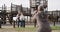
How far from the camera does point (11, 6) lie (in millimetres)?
34219

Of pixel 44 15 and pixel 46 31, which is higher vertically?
pixel 44 15

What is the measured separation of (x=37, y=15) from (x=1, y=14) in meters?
26.1

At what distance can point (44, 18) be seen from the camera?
819 cm

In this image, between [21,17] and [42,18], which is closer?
[42,18]

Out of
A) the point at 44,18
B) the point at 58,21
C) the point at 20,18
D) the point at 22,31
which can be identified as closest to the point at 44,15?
the point at 44,18

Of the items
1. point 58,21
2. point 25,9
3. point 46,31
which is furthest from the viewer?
point 58,21

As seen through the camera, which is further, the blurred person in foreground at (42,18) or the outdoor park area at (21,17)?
the outdoor park area at (21,17)

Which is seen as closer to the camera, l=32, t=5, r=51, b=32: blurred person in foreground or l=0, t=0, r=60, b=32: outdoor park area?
l=32, t=5, r=51, b=32: blurred person in foreground

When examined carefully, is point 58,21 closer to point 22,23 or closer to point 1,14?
point 1,14

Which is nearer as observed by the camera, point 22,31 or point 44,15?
point 44,15

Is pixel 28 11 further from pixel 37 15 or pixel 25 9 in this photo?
pixel 37 15

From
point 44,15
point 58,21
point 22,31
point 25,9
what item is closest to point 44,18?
point 44,15

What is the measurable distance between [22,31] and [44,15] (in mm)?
9390

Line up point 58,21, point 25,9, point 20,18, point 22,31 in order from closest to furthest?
1. point 22,31
2. point 20,18
3. point 25,9
4. point 58,21
